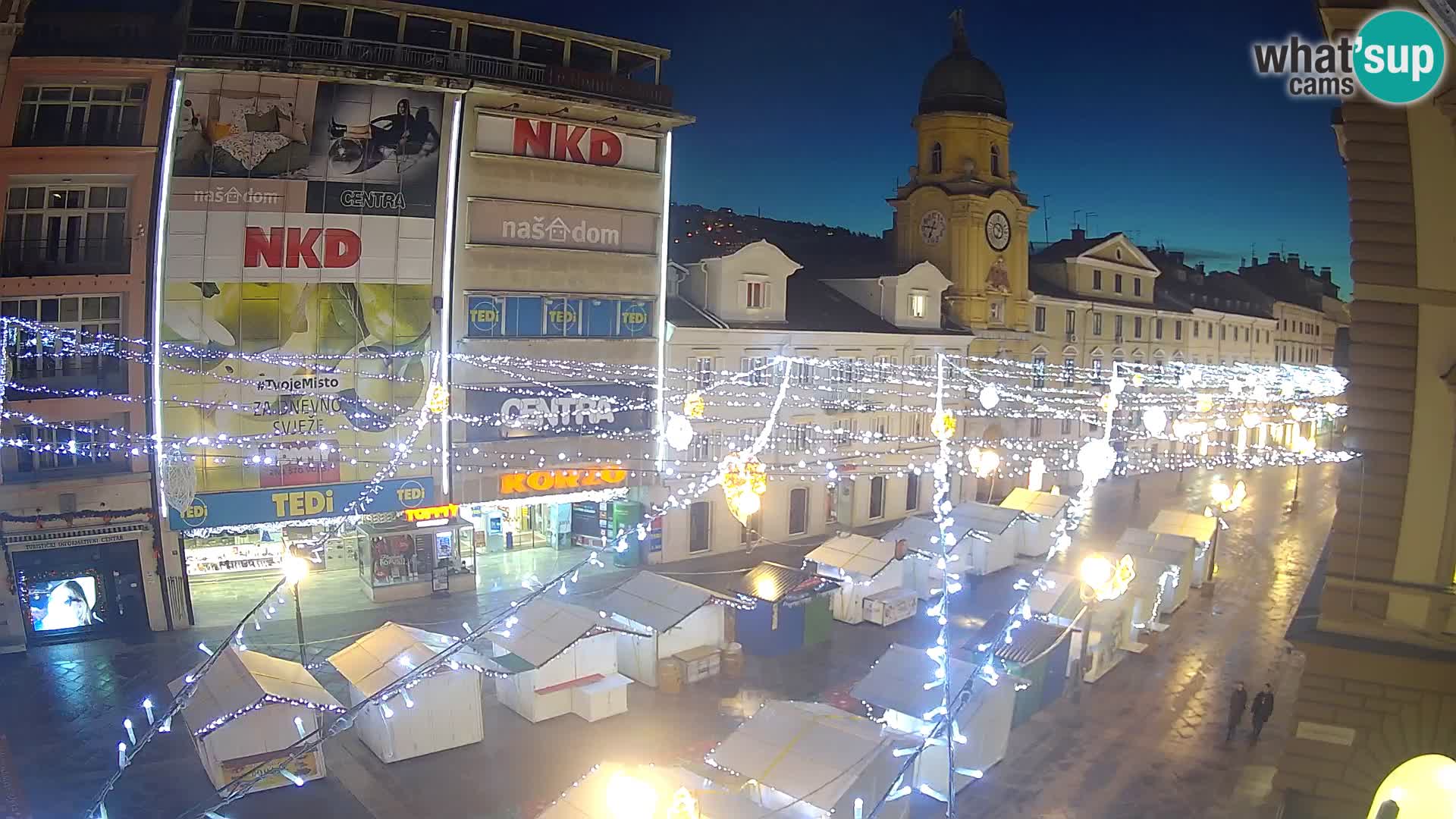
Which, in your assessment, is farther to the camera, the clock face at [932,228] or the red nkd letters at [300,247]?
the clock face at [932,228]

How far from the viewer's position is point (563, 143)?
82.1ft

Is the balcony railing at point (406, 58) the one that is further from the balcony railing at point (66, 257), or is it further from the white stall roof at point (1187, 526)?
the white stall roof at point (1187, 526)

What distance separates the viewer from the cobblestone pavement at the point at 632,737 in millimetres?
14594

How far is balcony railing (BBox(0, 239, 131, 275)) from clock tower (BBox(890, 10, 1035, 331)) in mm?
25319

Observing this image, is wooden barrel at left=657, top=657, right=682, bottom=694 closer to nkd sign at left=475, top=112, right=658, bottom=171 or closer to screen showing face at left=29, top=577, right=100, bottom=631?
screen showing face at left=29, top=577, right=100, bottom=631

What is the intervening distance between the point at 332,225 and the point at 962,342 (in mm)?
21776

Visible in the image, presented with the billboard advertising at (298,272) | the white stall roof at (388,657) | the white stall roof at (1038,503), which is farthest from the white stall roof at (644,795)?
the white stall roof at (1038,503)

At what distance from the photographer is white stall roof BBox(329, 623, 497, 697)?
Answer: 16328 mm

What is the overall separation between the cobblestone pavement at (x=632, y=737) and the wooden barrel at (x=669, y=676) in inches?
8.7

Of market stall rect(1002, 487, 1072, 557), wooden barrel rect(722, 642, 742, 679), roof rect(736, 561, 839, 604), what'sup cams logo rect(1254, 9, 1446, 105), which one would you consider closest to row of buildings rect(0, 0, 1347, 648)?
market stall rect(1002, 487, 1072, 557)

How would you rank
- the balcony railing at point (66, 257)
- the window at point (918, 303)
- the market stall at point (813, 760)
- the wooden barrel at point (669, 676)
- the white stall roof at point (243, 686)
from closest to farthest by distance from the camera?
the market stall at point (813, 760) → the white stall roof at point (243, 686) → the wooden barrel at point (669, 676) → the balcony railing at point (66, 257) → the window at point (918, 303)

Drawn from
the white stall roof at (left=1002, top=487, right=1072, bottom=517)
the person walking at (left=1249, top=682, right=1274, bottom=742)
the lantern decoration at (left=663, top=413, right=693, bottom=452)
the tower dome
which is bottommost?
the person walking at (left=1249, top=682, right=1274, bottom=742)

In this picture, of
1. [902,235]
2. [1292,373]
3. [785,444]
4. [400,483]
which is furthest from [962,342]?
[1292,373]

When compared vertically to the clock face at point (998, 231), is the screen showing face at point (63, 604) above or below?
below
